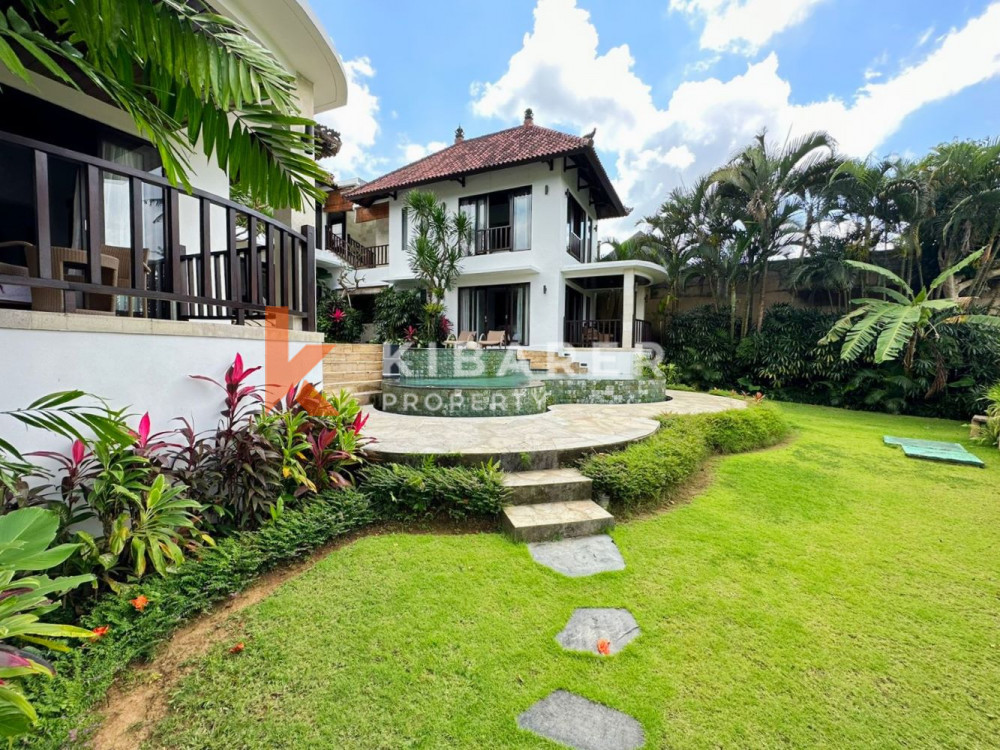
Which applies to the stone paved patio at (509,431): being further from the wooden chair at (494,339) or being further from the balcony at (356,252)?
the balcony at (356,252)

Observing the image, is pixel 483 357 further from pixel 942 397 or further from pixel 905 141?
pixel 905 141

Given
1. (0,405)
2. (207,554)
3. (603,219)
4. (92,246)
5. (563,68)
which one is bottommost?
(207,554)

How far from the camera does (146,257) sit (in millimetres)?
4301

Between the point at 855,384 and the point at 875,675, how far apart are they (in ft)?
43.3

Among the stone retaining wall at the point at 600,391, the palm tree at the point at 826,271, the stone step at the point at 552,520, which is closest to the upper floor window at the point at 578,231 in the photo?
the stone retaining wall at the point at 600,391

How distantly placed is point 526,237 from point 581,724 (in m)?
13.9

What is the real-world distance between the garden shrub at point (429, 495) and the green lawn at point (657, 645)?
0.29 metres

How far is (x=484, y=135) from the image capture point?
17.3 meters

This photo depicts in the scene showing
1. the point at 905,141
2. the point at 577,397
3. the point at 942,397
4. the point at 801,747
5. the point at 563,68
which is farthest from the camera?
the point at 563,68

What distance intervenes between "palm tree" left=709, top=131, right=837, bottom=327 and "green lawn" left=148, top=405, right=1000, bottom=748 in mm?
11952

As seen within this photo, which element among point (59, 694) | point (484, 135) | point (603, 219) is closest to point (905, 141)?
point (603, 219)

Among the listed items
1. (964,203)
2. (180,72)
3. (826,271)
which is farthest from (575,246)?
(180,72)

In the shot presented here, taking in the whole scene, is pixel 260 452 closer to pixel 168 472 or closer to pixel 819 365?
pixel 168 472

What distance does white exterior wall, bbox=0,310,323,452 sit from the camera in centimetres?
240
